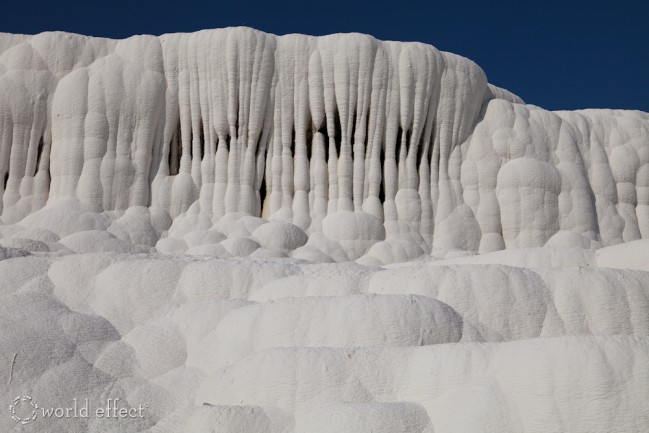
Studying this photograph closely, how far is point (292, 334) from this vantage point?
274 inches

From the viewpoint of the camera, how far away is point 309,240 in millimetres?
17750

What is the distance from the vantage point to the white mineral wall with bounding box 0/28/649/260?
18547mm

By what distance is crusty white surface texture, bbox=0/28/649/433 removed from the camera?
5.51 m

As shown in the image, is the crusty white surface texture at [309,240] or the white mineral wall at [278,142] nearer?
the crusty white surface texture at [309,240]

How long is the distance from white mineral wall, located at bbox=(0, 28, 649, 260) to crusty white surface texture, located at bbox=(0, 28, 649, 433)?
0.06m

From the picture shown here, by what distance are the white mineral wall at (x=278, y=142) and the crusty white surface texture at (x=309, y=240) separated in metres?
0.06

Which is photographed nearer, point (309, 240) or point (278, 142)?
point (309, 240)

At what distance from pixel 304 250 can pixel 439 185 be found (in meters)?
5.07

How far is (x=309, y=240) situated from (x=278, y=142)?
2.96 m

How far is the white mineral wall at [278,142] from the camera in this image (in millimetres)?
18547

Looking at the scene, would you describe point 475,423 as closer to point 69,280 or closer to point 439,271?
point 439,271

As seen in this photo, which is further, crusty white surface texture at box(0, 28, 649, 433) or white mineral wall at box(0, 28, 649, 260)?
white mineral wall at box(0, 28, 649, 260)

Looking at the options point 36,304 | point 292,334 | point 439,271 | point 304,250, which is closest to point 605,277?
point 439,271

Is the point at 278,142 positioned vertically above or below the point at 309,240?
above
